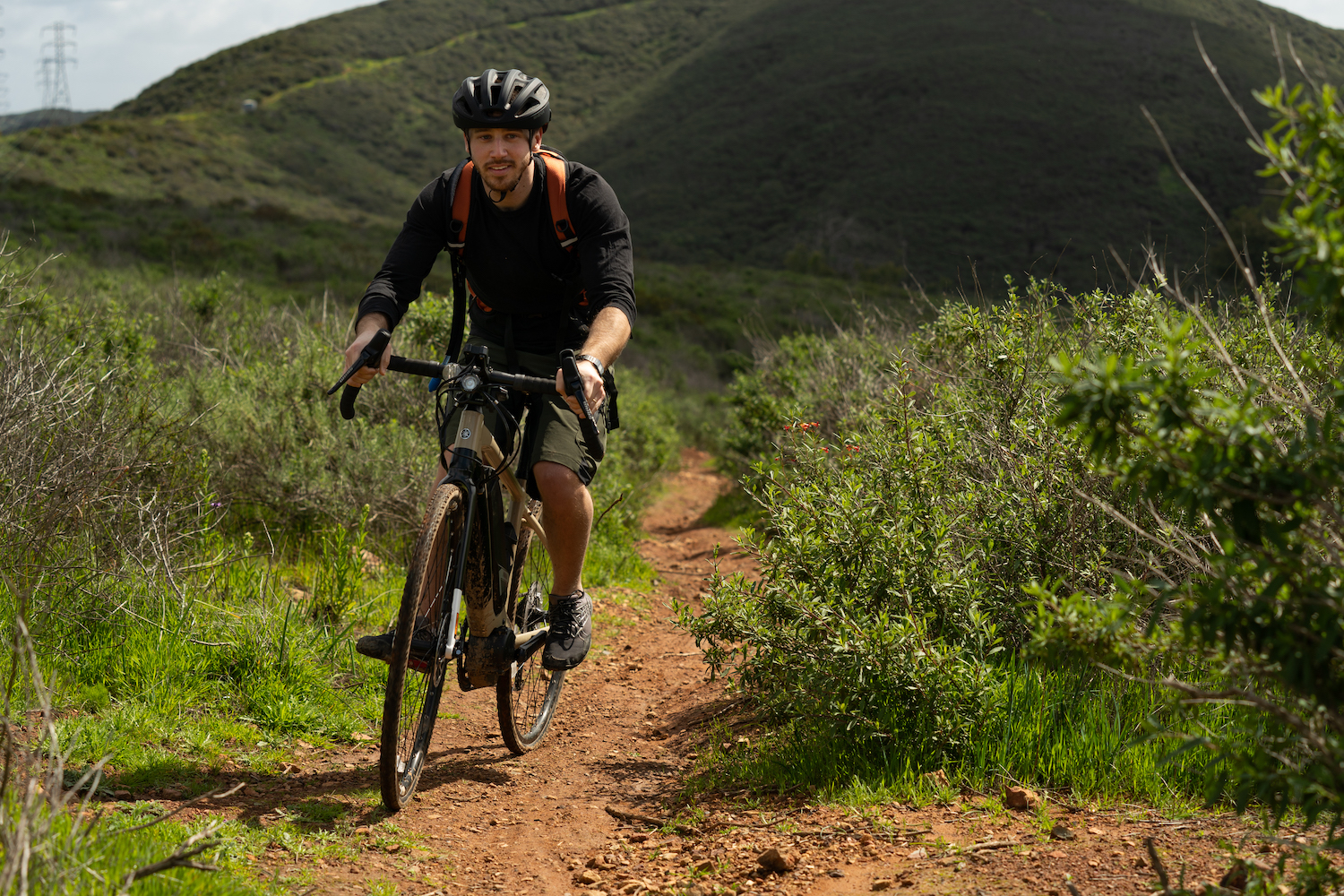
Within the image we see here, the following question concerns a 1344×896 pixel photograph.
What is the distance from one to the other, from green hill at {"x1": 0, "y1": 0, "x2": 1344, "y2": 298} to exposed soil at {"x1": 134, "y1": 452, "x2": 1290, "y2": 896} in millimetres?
17855

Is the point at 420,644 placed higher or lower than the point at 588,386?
lower

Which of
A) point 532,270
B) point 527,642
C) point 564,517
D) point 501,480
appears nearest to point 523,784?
point 527,642

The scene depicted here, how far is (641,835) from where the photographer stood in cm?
326

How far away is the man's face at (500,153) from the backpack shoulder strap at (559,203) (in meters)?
0.11

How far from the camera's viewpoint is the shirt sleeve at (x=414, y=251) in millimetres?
3492

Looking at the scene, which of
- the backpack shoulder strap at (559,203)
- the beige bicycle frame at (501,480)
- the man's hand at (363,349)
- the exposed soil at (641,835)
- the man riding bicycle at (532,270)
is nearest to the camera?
the exposed soil at (641,835)

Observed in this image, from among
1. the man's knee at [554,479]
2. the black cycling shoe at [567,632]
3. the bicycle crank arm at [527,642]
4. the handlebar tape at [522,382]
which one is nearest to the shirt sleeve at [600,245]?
the handlebar tape at [522,382]

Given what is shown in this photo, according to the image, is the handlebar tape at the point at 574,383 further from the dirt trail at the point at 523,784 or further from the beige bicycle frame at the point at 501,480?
the dirt trail at the point at 523,784

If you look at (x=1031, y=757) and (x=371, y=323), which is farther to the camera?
(x=371, y=323)

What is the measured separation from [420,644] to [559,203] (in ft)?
5.52

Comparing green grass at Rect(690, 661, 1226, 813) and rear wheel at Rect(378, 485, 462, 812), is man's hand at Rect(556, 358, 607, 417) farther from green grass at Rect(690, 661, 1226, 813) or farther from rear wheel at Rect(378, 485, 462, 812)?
green grass at Rect(690, 661, 1226, 813)

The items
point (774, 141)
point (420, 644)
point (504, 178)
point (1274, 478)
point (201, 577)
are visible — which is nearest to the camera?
point (1274, 478)

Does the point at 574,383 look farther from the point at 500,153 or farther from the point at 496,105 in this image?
the point at 496,105

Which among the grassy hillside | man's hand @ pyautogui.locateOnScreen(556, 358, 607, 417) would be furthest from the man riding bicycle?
the grassy hillside
